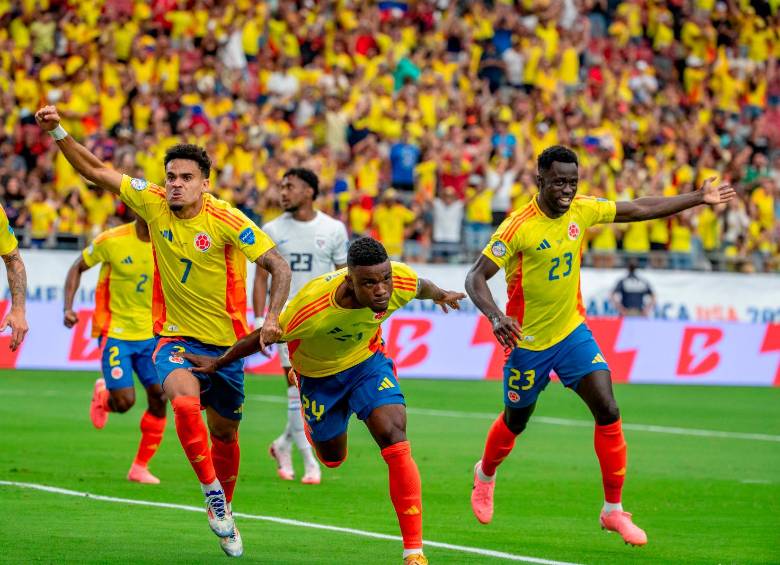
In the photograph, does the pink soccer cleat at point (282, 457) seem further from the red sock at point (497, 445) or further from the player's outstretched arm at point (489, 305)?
the player's outstretched arm at point (489, 305)

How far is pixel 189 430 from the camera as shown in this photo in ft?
31.6

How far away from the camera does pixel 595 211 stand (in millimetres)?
11211

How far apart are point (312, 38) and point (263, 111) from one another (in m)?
3.03

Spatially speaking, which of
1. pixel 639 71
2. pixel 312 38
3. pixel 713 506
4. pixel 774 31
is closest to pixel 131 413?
pixel 713 506

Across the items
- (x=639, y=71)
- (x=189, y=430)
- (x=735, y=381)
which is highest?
(x=639, y=71)

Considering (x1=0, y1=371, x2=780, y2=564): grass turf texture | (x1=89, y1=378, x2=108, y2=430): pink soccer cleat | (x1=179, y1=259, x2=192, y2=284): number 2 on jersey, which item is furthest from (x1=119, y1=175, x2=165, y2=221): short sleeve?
(x1=89, y1=378, x2=108, y2=430): pink soccer cleat

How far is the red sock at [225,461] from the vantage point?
1028 cm

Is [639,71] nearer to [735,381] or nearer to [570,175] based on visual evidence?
[735,381]

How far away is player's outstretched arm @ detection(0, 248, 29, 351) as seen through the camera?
31.5 feet

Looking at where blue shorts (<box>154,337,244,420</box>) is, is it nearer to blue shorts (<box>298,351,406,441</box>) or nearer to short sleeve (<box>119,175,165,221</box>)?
blue shorts (<box>298,351,406,441</box>)

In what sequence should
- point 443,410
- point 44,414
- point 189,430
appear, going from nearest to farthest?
point 189,430 < point 44,414 < point 443,410

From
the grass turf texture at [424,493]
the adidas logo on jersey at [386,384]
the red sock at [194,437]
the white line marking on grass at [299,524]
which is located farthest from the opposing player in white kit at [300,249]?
the adidas logo on jersey at [386,384]

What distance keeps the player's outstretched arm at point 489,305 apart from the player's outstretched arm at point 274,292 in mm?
1465

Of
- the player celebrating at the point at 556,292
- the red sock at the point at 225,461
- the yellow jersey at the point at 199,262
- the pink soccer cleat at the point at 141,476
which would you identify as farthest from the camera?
the pink soccer cleat at the point at 141,476
